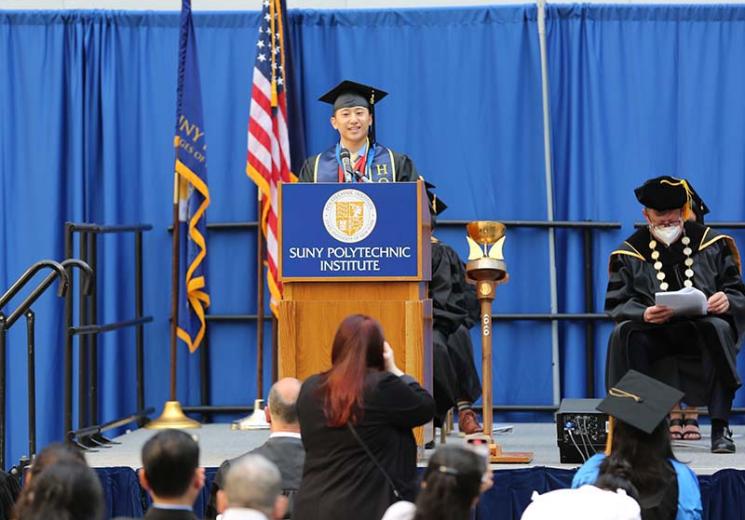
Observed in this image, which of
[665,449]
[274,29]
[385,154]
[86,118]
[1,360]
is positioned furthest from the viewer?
[86,118]

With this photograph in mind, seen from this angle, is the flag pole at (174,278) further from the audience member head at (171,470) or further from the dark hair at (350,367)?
the audience member head at (171,470)

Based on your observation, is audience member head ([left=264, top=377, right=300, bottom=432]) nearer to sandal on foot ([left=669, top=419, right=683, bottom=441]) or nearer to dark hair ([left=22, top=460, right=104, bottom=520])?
dark hair ([left=22, top=460, right=104, bottom=520])

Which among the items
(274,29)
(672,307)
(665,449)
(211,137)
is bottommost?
(665,449)

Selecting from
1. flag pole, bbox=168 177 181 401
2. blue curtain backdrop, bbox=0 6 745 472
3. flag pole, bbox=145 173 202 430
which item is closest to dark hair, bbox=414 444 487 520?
flag pole, bbox=145 173 202 430

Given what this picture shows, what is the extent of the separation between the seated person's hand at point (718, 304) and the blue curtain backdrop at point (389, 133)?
2.21 m

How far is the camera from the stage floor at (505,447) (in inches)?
282

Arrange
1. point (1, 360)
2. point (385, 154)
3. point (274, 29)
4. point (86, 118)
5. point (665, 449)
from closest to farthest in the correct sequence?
point (665, 449)
point (1, 360)
point (385, 154)
point (274, 29)
point (86, 118)

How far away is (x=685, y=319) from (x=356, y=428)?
3620 mm

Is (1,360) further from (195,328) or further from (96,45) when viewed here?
(96,45)

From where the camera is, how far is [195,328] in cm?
1005

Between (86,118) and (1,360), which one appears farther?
(86,118)

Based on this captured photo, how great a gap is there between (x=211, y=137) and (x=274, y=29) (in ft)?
3.56

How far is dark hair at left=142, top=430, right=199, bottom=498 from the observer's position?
12.8ft

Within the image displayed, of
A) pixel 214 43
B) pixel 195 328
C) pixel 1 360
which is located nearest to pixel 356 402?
pixel 1 360
